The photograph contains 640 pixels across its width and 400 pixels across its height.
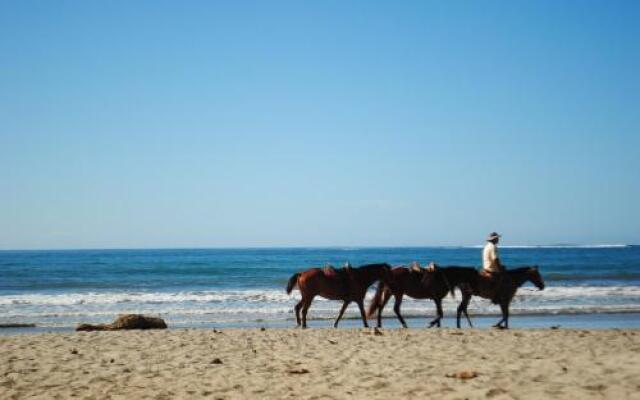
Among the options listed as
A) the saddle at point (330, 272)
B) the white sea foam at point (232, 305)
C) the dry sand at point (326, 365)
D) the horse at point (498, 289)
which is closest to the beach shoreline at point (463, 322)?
the white sea foam at point (232, 305)

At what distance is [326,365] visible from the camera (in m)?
8.55

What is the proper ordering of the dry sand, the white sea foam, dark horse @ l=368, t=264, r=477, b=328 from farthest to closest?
the white sea foam, dark horse @ l=368, t=264, r=477, b=328, the dry sand

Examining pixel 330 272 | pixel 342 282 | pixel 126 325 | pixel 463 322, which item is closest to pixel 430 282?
pixel 342 282

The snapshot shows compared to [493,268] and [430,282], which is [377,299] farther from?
[493,268]

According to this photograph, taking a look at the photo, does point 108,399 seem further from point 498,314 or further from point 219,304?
point 219,304

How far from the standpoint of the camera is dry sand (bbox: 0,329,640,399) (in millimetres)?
6969

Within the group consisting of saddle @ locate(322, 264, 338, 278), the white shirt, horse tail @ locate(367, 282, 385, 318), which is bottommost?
horse tail @ locate(367, 282, 385, 318)

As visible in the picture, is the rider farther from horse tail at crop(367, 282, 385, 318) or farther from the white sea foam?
the white sea foam

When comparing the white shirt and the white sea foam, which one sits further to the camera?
the white sea foam

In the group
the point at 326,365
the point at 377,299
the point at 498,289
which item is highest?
the point at 498,289

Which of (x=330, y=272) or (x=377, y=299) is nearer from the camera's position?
(x=330, y=272)

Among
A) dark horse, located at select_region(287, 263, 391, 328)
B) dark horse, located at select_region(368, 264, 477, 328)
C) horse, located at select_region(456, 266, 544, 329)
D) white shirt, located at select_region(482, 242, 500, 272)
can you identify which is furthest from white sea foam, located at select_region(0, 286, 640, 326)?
white shirt, located at select_region(482, 242, 500, 272)

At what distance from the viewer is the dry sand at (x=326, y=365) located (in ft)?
22.9

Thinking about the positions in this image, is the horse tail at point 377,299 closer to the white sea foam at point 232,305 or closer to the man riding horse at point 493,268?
the man riding horse at point 493,268
